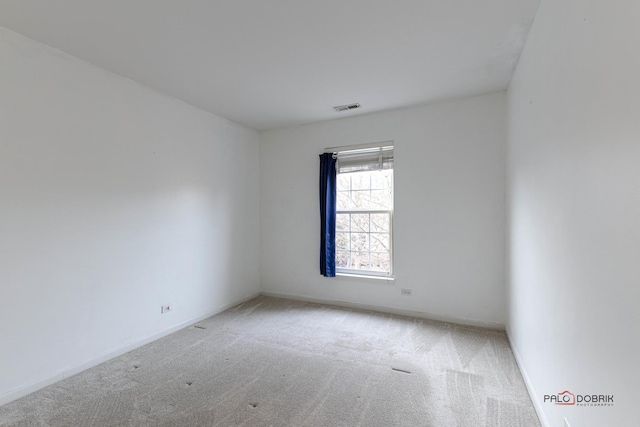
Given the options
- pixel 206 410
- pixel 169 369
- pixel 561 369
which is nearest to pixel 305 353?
pixel 206 410

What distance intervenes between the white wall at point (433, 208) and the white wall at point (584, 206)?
118cm

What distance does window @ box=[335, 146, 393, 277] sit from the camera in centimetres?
387

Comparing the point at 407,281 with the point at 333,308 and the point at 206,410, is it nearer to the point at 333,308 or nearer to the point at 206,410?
the point at 333,308

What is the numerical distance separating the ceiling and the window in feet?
3.08

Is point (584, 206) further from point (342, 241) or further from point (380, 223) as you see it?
point (342, 241)

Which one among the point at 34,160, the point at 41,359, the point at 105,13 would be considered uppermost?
the point at 105,13

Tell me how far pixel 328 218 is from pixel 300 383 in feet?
7.25

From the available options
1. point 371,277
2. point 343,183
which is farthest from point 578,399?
point 343,183

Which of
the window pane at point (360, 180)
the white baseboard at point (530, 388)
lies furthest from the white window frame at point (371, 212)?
the white baseboard at point (530, 388)

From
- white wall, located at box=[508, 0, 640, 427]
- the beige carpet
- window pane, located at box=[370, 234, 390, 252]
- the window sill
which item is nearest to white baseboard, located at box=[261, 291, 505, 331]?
the beige carpet

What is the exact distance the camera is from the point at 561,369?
58.6 inches

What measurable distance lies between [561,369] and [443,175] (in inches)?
92.4

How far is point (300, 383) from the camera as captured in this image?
89.0 inches

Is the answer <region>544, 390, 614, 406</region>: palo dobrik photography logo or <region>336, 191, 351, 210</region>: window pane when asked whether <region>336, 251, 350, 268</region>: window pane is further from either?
<region>544, 390, 614, 406</region>: palo dobrik photography logo
